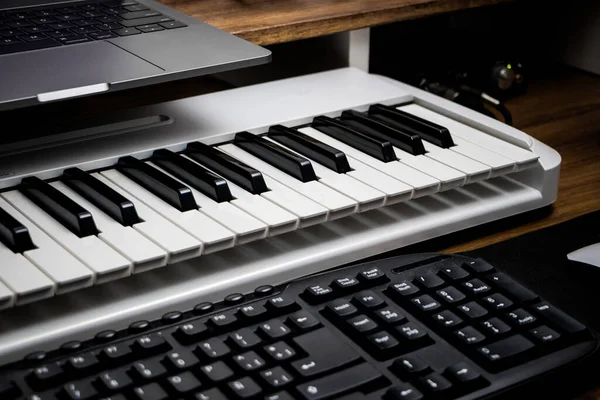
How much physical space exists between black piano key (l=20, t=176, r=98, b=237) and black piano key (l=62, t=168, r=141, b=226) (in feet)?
0.08

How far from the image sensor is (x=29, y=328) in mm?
632

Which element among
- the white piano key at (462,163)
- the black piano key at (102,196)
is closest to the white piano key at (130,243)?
the black piano key at (102,196)

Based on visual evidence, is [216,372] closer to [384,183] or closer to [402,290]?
[402,290]

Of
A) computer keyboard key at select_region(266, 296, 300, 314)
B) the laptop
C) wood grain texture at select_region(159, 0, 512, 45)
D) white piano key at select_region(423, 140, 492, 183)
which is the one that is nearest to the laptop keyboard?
the laptop

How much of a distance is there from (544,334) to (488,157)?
29 centimetres

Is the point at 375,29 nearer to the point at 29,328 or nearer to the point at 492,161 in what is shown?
the point at 492,161

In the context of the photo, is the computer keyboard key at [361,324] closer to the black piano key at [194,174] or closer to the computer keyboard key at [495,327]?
the computer keyboard key at [495,327]

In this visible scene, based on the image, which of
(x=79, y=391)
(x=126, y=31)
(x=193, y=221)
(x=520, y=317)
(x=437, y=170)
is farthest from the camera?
(x=126, y=31)

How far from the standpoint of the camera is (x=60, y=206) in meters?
0.74

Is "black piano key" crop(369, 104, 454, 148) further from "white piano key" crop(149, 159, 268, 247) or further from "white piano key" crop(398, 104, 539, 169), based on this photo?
"white piano key" crop(149, 159, 268, 247)

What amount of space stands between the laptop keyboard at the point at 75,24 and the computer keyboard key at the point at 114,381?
1.47ft

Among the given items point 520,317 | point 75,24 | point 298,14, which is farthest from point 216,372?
point 298,14

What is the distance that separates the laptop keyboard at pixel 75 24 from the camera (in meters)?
0.92

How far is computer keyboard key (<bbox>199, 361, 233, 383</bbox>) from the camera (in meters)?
0.55
